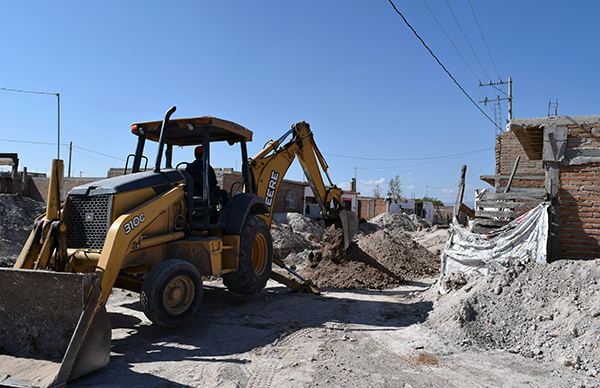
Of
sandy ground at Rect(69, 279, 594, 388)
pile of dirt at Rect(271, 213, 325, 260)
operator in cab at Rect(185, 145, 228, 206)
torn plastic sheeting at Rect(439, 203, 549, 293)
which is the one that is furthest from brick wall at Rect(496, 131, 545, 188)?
operator in cab at Rect(185, 145, 228, 206)

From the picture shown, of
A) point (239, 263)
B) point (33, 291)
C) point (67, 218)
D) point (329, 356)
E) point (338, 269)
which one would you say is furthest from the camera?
point (338, 269)

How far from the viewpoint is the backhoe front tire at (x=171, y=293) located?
15.1 ft

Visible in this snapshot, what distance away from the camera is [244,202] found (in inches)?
266

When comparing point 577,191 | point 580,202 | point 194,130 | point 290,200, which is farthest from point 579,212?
point 290,200

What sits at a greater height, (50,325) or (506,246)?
(506,246)

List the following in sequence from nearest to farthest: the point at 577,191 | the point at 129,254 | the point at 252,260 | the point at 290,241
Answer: the point at 129,254, the point at 577,191, the point at 252,260, the point at 290,241

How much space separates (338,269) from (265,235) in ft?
10.2

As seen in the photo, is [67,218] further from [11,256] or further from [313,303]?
[11,256]

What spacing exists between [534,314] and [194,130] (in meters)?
5.55

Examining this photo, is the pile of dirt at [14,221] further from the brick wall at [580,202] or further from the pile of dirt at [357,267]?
the brick wall at [580,202]

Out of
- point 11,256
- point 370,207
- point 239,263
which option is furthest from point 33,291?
point 370,207

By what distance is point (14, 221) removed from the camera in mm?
13781

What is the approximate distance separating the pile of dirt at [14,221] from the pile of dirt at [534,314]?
37.3ft

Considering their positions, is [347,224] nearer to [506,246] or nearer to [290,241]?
[506,246]
